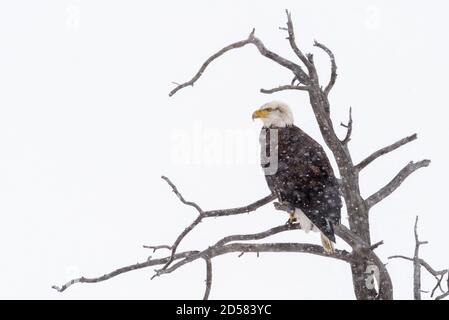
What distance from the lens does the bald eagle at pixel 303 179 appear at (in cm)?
508

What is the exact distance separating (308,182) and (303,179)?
56 millimetres

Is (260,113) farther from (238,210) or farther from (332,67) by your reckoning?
(238,210)

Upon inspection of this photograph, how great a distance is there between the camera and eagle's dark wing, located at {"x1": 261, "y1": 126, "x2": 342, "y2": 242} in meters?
5.07

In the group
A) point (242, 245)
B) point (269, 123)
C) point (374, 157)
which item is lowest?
point (242, 245)

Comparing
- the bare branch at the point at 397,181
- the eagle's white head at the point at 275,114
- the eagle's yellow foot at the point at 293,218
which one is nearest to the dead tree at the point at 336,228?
the bare branch at the point at 397,181

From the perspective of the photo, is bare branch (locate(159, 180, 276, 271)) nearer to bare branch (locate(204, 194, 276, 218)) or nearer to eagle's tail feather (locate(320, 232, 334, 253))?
bare branch (locate(204, 194, 276, 218))

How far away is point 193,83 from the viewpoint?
4.99m

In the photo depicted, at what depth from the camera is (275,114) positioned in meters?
6.35
